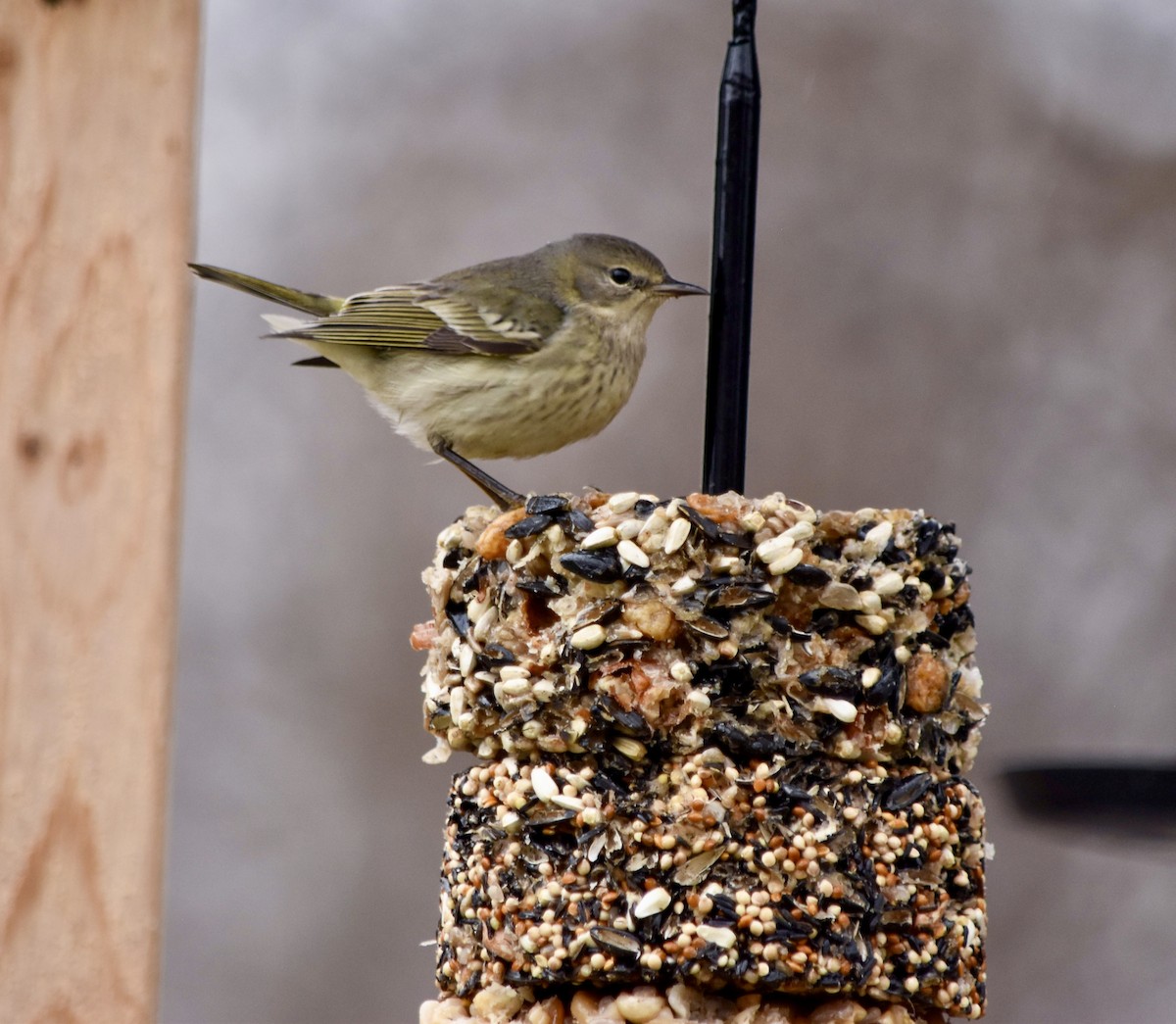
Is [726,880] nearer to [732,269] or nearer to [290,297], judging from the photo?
[732,269]

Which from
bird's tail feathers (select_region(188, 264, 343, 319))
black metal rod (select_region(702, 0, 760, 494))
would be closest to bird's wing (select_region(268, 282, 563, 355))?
bird's tail feathers (select_region(188, 264, 343, 319))

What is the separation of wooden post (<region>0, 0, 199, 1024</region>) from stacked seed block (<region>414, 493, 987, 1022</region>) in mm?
915

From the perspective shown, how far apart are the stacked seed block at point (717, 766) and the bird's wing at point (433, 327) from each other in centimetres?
120

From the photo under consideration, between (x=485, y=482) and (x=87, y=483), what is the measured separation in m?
0.64

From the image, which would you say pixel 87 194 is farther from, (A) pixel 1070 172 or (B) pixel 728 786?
(A) pixel 1070 172

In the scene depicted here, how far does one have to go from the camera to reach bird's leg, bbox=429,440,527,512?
1.91 m

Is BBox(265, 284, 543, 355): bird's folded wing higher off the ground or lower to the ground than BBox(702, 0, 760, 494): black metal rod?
higher

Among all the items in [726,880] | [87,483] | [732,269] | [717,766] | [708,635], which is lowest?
[726,880]

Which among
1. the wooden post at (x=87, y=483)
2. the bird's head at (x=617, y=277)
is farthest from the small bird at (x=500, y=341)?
the wooden post at (x=87, y=483)

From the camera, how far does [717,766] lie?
1.52m

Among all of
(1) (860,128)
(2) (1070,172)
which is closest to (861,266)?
(1) (860,128)

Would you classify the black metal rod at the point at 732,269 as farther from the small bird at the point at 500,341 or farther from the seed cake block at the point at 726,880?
the small bird at the point at 500,341

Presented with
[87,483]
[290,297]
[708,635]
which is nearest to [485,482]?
[87,483]

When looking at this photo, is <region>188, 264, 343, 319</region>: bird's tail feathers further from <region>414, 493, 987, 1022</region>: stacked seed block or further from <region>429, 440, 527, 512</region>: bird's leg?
<region>414, 493, 987, 1022</region>: stacked seed block
